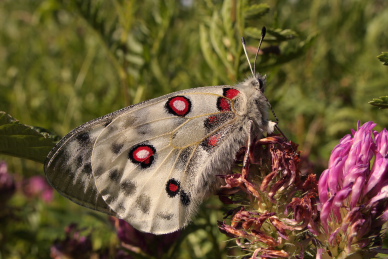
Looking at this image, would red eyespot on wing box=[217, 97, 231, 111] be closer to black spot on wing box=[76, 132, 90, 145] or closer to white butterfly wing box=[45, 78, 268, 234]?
white butterfly wing box=[45, 78, 268, 234]

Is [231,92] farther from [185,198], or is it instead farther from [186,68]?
[186,68]

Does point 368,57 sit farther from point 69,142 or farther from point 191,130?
point 69,142

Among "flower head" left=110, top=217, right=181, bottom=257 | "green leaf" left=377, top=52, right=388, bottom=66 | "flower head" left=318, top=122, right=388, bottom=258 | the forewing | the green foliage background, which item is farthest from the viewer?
the green foliage background

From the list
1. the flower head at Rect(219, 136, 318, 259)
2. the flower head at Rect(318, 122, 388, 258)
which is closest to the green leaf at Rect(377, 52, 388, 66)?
the flower head at Rect(318, 122, 388, 258)

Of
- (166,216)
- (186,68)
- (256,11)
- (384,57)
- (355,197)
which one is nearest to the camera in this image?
(384,57)

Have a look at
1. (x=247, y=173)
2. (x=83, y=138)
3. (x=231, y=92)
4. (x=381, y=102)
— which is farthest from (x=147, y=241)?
(x=381, y=102)

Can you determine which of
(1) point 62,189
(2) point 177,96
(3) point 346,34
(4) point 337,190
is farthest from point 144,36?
(3) point 346,34
